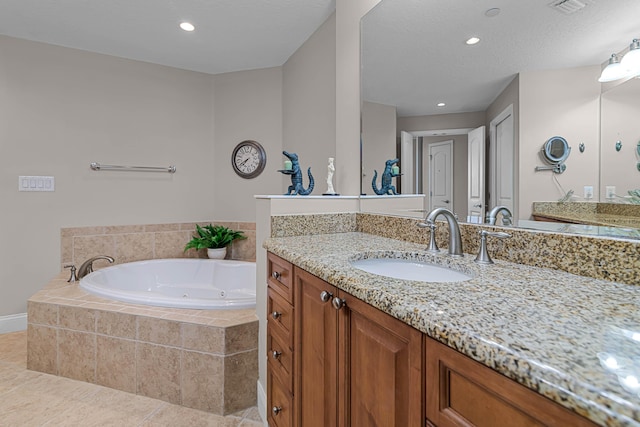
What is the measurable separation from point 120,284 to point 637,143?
329 cm

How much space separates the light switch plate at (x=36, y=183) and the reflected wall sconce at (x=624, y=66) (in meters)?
3.67

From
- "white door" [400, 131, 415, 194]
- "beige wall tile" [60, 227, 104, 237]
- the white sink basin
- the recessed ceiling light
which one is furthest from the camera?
"beige wall tile" [60, 227, 104, 237]

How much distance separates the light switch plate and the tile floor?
4.94ft

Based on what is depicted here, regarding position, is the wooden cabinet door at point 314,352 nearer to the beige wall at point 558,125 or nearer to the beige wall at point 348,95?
the beige wall at point 558,125

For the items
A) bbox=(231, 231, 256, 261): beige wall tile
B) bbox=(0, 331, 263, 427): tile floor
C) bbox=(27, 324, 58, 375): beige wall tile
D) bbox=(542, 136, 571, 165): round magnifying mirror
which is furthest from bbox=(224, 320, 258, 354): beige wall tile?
bbox=(231, 231, 256, 261): beige wall tile

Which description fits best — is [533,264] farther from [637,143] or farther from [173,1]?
[173,1]

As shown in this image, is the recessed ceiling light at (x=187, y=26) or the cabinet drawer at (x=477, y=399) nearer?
the cabinet drawer at (x=477, y=399)

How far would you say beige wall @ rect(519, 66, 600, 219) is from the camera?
90 cm

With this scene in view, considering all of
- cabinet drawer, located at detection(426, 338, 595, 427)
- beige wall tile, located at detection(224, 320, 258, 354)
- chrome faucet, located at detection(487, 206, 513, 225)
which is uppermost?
chrome faucet, located at detection(487, 206, 513, 225)

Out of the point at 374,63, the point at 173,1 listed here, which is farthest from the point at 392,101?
the point at 173,1

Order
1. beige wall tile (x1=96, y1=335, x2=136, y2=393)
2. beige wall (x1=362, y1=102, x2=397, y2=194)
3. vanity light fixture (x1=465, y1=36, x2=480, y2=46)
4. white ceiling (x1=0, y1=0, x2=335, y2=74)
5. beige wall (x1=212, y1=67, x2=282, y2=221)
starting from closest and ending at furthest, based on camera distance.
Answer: vanity light fixture (x1=465, y1=36, x2=480, y2=46), beige wall (x1=362, y1=102, x2=397, y2=194), beige wall tile (x1=96, y1=335, x2=136, y2=393), white ceiling (x1=0, y1=0, x2=335, y2=74), beige wall (x1=212, y1=67, x2=282, y2=221)

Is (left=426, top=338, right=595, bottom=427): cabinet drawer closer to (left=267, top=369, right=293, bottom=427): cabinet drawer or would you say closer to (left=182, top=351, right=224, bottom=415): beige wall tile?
(left=267, top=369, right=293, bottom=427): cabinet drawer

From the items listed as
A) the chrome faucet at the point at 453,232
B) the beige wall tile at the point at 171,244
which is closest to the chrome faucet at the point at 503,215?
the chrome faucet at the point at 453,232

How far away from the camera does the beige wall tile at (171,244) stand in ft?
10.6
